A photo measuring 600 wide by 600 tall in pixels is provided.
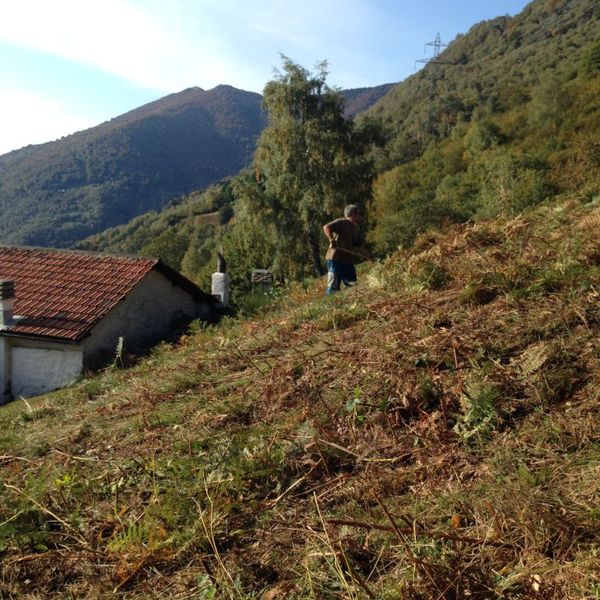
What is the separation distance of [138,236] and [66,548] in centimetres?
8909

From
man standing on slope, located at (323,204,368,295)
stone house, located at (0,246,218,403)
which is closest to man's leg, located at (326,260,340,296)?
man standing on slope, located at (323,204,368,295)

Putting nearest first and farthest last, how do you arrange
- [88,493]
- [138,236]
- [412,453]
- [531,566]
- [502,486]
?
[531,566]
[502,486]
[412,453]
[88,493]
[138,236]

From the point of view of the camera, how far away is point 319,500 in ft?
10.0

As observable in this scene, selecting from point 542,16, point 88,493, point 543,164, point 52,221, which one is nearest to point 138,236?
point 52,221

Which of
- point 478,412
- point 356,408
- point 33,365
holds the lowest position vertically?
point 33,365

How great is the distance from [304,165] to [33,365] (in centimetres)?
1668

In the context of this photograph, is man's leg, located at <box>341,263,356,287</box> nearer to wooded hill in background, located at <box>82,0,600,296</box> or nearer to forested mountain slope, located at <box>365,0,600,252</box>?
wooded hill in background, located at <box>82,0,600,296</box>

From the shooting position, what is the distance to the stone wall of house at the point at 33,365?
12938 millimetres

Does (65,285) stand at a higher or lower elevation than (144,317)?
higher

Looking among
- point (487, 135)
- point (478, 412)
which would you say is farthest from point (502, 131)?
point (478, 412)

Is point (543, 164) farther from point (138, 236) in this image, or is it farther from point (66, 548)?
point (138, 236)

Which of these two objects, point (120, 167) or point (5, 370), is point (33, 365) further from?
point (120, 167)

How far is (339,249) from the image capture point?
816cm

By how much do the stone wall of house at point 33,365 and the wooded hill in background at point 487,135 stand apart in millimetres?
9551
